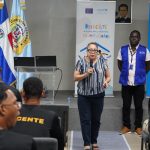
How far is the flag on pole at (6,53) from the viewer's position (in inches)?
297

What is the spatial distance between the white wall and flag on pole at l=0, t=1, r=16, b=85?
1374mm

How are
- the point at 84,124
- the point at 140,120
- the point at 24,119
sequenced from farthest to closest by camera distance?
the point at 140,120, the point at 84,124, the point at 24,119

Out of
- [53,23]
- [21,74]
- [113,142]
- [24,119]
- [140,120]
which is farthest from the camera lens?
[53,23]

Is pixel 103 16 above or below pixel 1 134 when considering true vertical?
above

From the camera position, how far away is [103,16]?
7.68 meters

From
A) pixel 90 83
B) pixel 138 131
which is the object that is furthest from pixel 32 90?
pixel 138 131

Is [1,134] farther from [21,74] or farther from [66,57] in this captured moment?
[66,57]

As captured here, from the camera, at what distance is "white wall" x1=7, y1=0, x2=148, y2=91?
889cm

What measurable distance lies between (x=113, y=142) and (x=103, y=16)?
261 centimetres

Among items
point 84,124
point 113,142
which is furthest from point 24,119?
point 113,142

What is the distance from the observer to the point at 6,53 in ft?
24.9

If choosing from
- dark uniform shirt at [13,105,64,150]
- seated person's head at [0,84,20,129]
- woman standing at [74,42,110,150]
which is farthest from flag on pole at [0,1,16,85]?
seated person's head at [0,84,20,129]

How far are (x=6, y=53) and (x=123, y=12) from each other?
280 centimetres

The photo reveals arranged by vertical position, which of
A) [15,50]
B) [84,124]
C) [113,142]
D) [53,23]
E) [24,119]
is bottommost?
[113,142]
